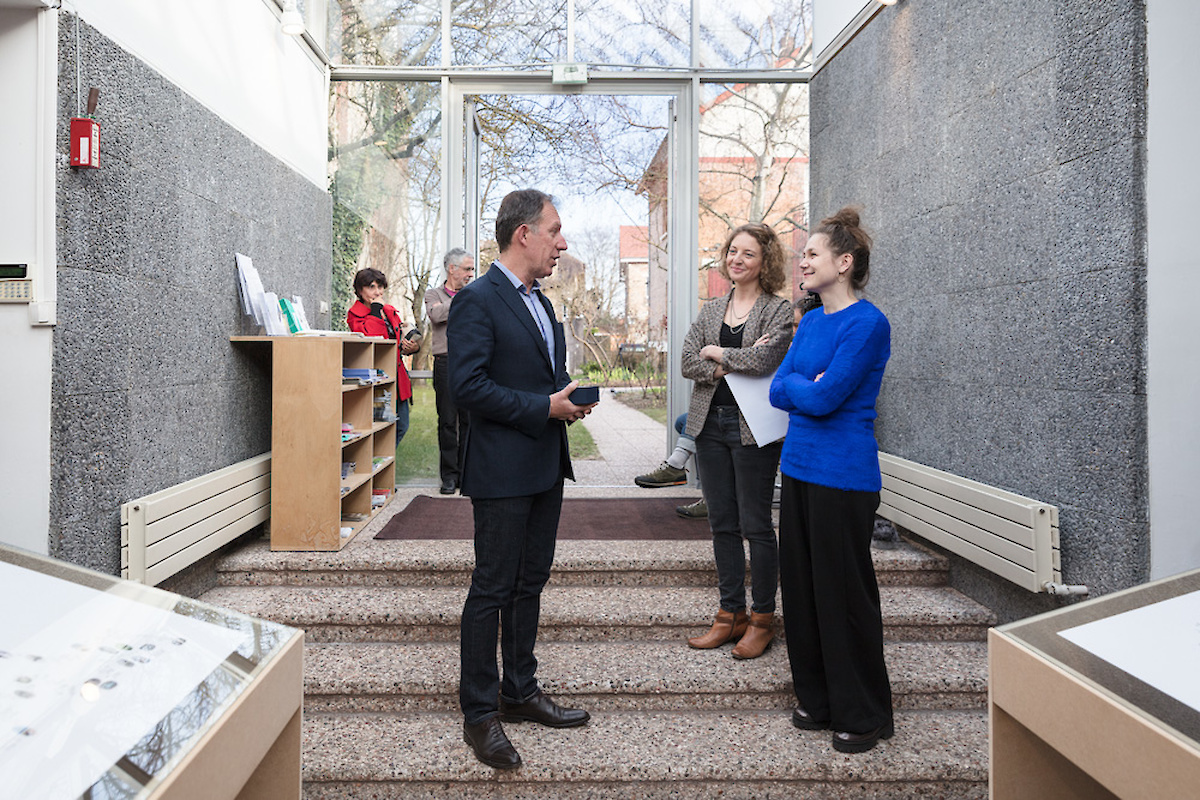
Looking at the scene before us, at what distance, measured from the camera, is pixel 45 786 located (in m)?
0.67

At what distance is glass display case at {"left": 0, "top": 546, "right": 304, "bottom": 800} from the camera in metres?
0.72

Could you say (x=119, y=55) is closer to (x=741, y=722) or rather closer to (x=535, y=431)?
(x=535, y=431)

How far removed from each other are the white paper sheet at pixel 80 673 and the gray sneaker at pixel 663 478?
4135mm

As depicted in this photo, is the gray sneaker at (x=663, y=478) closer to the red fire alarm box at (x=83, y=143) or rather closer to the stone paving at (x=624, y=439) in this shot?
the stone paving at (x=624, y=439)

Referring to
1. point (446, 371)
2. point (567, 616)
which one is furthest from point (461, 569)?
point (446, 371)

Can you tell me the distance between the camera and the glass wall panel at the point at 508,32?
5199 mm

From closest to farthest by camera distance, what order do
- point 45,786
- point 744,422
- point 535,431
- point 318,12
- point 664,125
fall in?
1. point 45,786
2. point 535,431
3. point 744,422
4. point 318,12
5. point 664,125

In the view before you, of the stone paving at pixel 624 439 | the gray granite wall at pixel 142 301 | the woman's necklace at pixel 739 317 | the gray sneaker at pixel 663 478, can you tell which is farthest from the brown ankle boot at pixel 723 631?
the stone paving at pixel 624 439

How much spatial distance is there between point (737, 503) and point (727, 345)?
1.89ft

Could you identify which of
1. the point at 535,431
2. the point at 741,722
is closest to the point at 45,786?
the point at 535,431

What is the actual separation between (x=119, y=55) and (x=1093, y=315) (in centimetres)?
343

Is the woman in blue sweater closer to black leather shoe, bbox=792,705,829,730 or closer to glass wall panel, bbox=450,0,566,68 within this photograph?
black leather shoe, bbox=792,705,829,730

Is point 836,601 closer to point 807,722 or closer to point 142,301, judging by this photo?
point 807,722

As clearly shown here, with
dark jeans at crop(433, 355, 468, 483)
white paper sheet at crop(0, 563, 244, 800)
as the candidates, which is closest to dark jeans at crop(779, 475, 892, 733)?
white paper sheet at crop(0, 563, 244, 800)
